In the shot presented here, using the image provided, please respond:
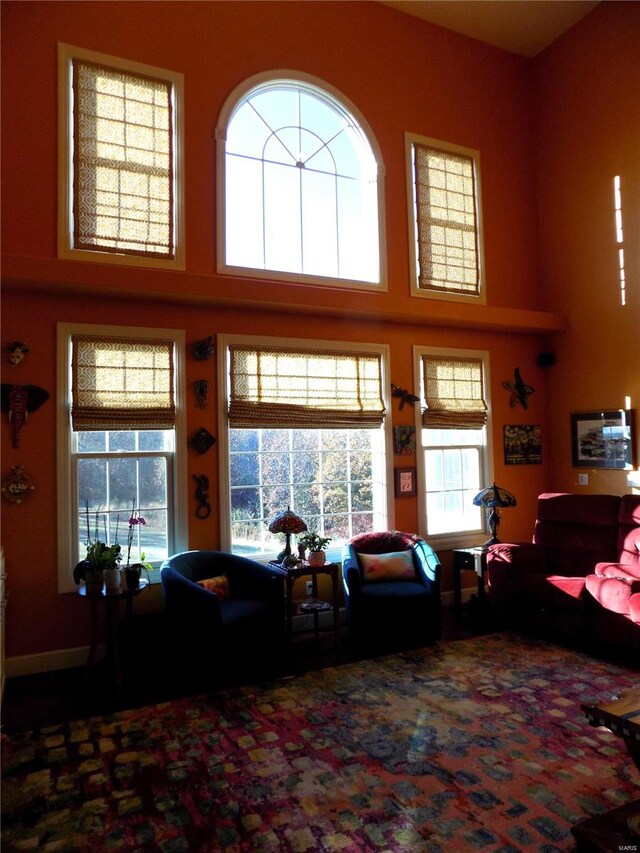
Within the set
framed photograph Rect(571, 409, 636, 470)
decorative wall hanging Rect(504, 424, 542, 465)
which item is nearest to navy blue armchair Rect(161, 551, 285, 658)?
decorative wall hanging Rect(504, 424, 542, 465)

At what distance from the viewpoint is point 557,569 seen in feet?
17.3

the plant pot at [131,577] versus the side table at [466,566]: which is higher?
Answer: the plant pot at [131,577]

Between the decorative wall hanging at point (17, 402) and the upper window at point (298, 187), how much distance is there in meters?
1.86

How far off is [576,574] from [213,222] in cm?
439

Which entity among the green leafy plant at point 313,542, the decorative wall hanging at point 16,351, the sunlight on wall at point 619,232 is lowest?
the green leafy plant at point 313,542

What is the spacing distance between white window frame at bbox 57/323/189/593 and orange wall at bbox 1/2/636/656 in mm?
72

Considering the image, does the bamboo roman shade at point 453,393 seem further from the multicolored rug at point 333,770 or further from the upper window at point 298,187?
the multicolored rug at point 333,770

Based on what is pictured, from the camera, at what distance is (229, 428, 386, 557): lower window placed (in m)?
5.21

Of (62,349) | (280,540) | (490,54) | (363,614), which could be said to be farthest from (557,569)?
(490,54)

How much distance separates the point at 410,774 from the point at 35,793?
5.90 ft

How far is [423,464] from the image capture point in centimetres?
595

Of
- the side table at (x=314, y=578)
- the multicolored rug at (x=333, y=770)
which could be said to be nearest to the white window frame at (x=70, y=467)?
the side table at (x=314, y=578)

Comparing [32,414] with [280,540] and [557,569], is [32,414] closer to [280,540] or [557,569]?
[280,540]

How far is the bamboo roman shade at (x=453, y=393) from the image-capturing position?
603 centimetres
